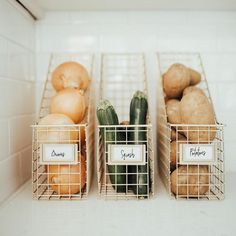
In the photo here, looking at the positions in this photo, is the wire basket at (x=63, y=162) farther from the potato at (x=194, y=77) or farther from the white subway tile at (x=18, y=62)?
the potato at (x=194, y=77)

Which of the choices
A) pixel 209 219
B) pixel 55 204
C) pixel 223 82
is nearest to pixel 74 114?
pixel 55 204

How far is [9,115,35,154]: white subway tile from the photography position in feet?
2.60

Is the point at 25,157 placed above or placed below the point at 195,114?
below

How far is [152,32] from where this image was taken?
3.31ft

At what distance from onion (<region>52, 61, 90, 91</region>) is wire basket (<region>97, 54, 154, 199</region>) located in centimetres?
12

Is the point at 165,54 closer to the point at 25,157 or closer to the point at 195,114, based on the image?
the point at 195,114

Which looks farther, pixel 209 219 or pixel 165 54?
pixel 165 54

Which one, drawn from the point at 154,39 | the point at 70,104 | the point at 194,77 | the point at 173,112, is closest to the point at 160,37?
the point at 154,39

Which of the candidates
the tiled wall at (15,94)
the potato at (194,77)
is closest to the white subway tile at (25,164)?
the tiled wall at (15,94)

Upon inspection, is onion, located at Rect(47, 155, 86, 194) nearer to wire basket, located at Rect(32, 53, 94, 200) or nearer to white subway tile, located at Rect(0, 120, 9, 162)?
wire basket, located at Rect(32, 53, 94, 200)

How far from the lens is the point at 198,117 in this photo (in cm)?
72

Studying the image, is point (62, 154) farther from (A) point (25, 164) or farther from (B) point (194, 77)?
(B) point (194, 77)

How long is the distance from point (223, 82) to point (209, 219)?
54cm

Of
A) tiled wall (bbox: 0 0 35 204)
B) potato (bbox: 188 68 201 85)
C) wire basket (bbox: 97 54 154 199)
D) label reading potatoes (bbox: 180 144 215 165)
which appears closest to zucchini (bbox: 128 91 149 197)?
wire basket (bbox: 97 54 154 199)
